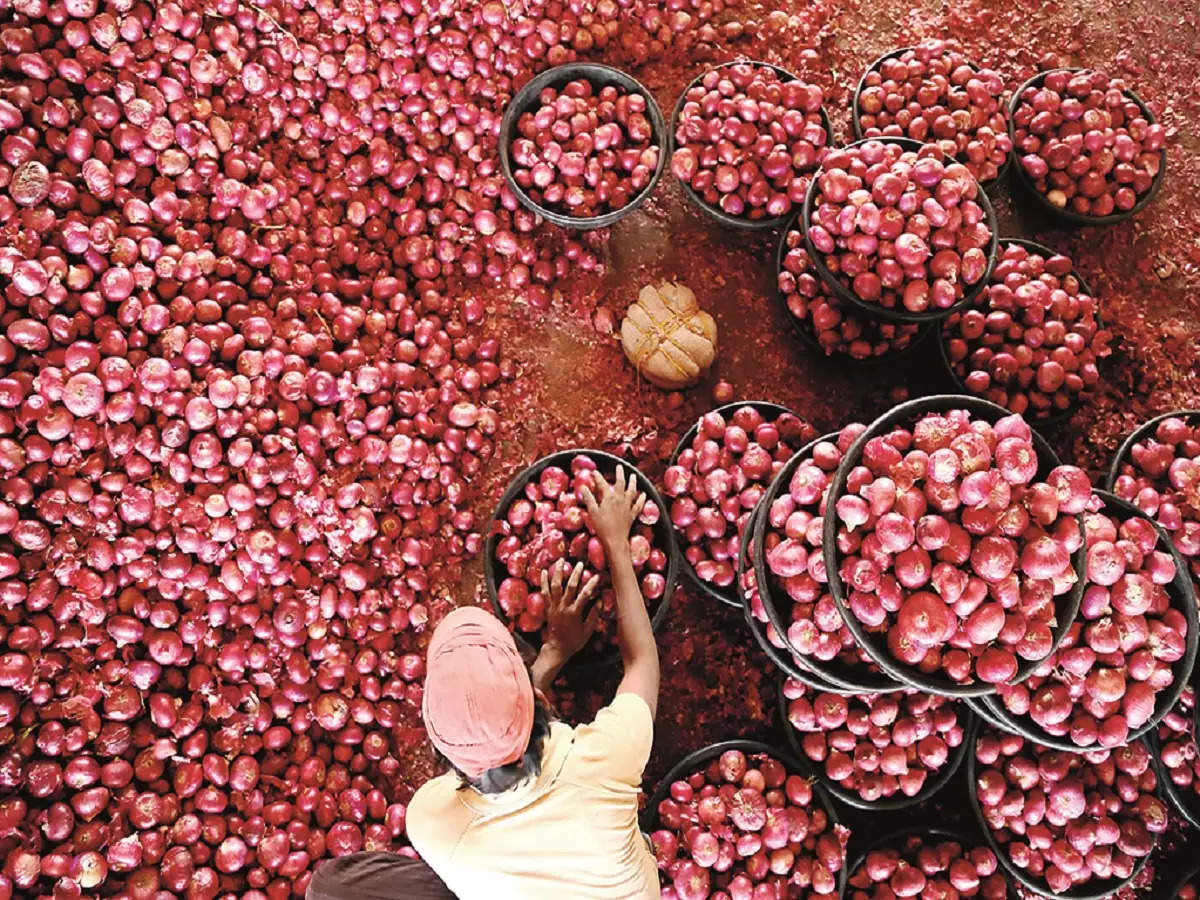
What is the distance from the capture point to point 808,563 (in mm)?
1559

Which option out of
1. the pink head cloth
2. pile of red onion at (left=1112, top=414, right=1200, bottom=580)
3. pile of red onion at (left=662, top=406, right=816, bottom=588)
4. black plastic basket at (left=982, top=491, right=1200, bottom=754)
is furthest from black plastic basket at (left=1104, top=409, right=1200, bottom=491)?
the pink head cloth

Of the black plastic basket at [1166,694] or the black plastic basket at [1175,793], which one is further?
the black plastic basket at [1175,793]

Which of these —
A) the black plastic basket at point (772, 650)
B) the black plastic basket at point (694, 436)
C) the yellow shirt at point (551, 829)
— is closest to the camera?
the yellow shirt at point (551, 829)

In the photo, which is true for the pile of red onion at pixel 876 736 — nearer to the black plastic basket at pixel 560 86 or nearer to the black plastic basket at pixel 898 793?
the black plastic basket at pixel 898 793

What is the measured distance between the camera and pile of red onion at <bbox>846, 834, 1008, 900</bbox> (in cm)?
190

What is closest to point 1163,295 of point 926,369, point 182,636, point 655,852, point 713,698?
point 926,369

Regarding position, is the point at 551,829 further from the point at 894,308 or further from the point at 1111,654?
the point at 894,308

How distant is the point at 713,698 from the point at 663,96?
77.8 inches

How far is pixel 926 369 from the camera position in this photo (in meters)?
2.50

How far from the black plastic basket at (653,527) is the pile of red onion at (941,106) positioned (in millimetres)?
1218

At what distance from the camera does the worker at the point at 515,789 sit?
4.16ft

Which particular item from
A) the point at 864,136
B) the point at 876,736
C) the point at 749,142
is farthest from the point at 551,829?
the point at 864,136

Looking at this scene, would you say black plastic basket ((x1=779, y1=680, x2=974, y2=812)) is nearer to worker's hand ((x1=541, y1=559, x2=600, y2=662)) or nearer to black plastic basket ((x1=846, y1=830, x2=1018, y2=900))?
black plastic basket ((x1=846, y1=830, x2=1018, y2=900))

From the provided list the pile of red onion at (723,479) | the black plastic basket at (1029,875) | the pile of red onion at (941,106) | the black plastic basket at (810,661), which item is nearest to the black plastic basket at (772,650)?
the black plastic basket at (810,661)
